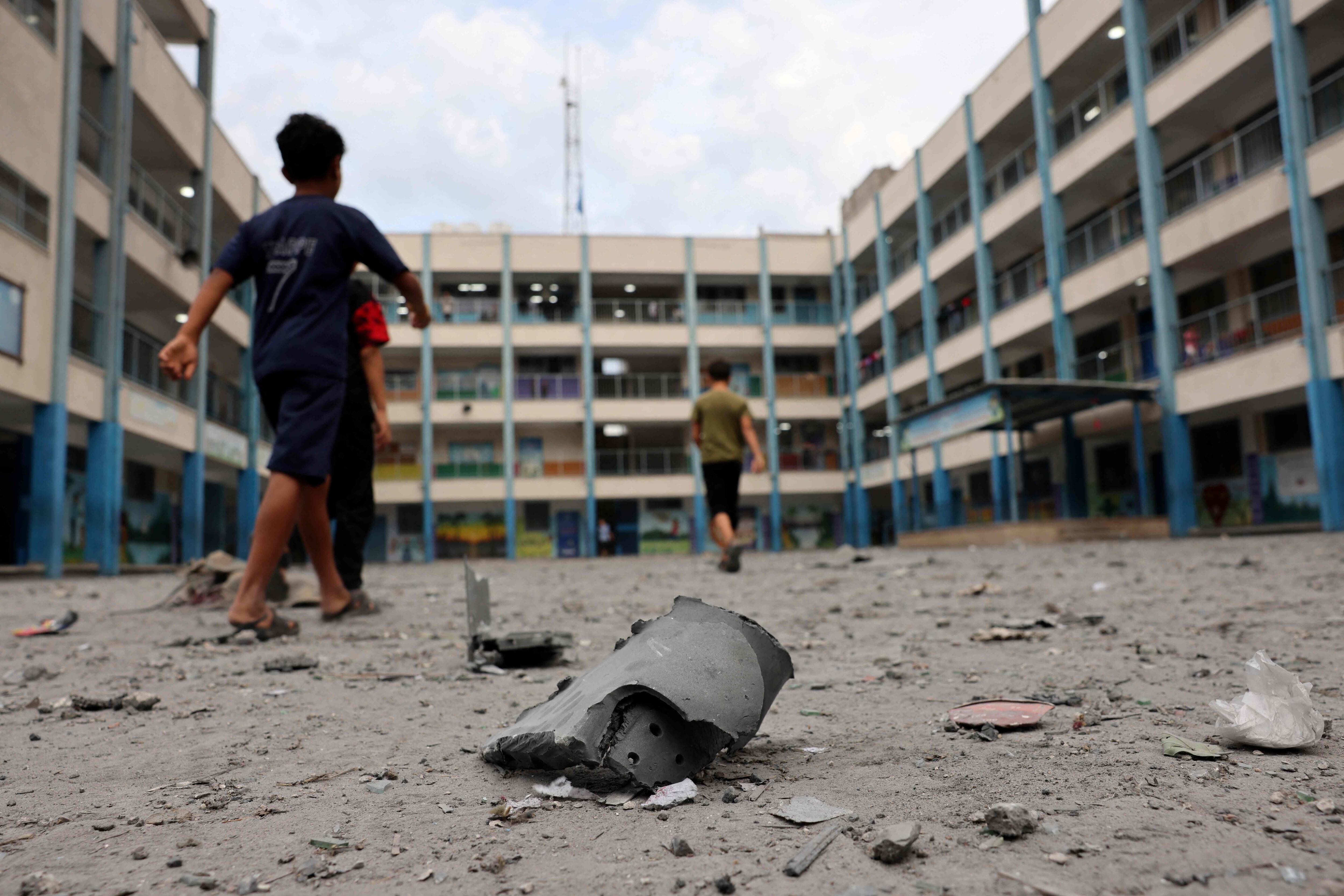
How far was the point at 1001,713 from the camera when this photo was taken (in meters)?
2.17

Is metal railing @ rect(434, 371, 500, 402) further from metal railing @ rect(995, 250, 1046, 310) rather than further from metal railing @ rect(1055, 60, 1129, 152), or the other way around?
metal railing @ rect(1055, 60, 1129, 152)

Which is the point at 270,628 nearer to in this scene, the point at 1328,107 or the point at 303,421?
the point at 303,421

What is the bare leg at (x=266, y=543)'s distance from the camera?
3750 mm

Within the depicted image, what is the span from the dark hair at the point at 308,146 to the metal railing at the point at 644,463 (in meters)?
30.9

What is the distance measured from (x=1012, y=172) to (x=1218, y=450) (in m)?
9.92

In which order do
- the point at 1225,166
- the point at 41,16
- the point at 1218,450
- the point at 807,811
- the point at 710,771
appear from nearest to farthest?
the point at 807,811, the point at 710,771, the point at 41,16, the point at 1225,166, the point at 1218,450

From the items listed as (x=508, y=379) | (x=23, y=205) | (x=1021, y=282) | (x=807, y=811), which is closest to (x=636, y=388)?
(x=508, y=379)

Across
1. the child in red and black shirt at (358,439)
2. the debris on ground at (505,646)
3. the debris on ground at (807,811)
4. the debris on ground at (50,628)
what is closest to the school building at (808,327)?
the debris on ground at (50,628)

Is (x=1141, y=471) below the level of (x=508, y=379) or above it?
below

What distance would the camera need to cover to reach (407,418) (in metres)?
34.8

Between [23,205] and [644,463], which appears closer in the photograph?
[23,205]

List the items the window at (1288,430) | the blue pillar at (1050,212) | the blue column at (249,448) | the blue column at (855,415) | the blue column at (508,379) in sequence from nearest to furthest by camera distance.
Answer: the window at (1288,430) → the blue pillar at (1050,212) → the blue column at (249,448) → the blue column at (508,379) → the blue column at (855,415)

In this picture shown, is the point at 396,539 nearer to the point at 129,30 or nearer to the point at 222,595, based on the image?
the point at 129,30

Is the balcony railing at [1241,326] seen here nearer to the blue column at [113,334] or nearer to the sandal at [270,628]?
the sandal at [270,628]
